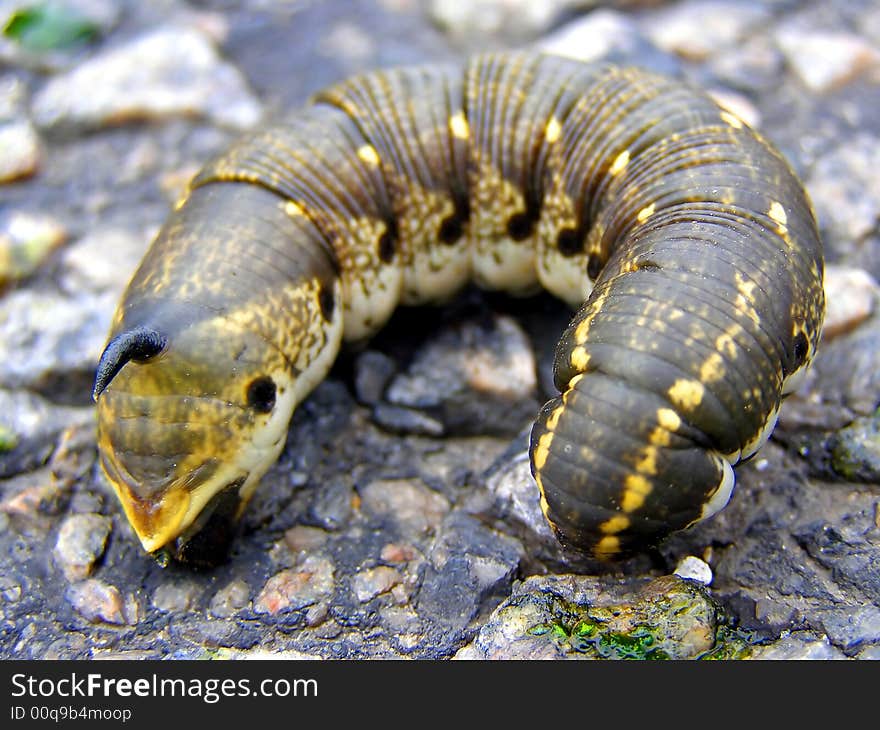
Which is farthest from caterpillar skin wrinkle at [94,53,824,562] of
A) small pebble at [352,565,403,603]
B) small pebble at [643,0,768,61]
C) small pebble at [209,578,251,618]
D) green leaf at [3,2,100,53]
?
green leaf at [3,2,100,53]

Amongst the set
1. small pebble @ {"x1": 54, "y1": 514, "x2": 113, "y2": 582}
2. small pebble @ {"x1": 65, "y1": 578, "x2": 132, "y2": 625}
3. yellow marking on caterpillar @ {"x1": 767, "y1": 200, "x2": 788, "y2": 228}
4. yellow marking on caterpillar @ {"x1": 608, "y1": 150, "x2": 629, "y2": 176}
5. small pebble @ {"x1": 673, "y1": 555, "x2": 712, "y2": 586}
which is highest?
yellow marking on caterpillar @ {"x1": 767, "y1": 200, "x2": 788, "y2": 228}

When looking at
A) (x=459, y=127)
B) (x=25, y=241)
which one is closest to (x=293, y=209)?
(x=459, y=127)

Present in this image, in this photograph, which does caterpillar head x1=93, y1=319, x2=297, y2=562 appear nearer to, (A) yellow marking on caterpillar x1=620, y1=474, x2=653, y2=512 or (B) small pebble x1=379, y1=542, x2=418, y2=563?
(B) small pebble x1=379, y1=542, x2=418, y2=563

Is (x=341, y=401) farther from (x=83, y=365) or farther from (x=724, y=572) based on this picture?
(x=724, y=572)

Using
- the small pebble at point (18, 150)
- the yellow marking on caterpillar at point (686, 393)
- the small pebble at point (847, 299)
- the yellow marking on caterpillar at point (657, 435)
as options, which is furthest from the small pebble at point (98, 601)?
the small pebble at point (847, 299)

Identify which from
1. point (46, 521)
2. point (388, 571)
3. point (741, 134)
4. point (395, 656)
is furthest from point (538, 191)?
point (46, 521)

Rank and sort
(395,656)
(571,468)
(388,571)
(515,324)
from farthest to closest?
(515,324) < (388,571) < (395,656) < (571,468)

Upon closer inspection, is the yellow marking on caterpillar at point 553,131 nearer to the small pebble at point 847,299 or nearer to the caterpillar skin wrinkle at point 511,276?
the caterpillar skin wrinkle at point 511,276

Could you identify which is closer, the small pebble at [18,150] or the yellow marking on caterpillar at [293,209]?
the yellow marking on caterpillar at [293,209]

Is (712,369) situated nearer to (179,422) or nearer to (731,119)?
(731,119)
